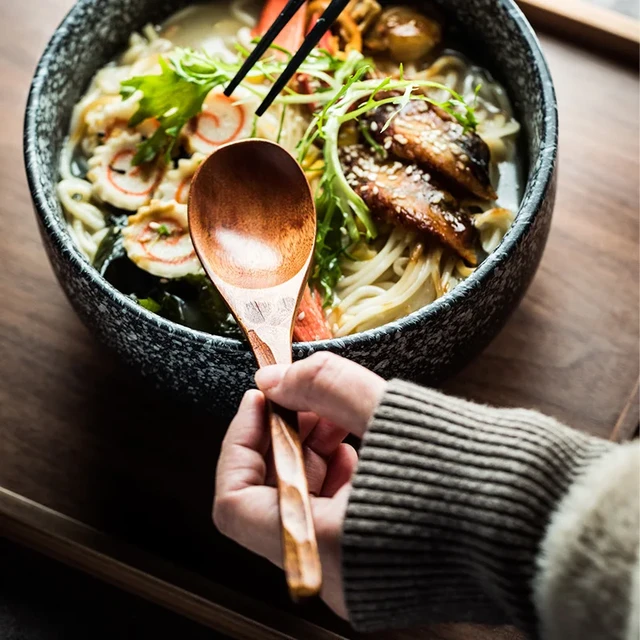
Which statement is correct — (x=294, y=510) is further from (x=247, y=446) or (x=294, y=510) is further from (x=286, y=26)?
(x=286, y=26)

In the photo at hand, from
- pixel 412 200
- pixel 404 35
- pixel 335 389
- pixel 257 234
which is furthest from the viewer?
pixel 404 35

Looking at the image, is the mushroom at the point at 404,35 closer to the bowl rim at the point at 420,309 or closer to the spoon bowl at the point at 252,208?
the bowl rim at the point at 420,309

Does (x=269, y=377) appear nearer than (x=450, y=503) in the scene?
No

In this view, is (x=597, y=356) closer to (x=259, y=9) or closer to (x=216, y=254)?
(x=216, y=254)

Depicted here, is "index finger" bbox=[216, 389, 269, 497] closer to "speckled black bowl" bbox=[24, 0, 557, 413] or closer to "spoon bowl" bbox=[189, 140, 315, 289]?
"speckled black bowl" bbox=[24, 0, 557, 413]

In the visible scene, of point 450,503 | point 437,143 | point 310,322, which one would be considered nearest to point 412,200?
point 437,143

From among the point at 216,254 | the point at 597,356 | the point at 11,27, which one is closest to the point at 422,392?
the point at 216,254

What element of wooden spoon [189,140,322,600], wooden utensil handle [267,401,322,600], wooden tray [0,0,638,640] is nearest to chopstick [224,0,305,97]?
wooden spoon [189,140,322,600]
